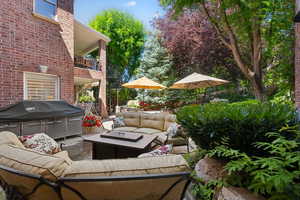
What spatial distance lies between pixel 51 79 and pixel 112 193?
6725 mm

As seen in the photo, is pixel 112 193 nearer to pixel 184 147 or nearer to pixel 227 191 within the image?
pixel 227 191

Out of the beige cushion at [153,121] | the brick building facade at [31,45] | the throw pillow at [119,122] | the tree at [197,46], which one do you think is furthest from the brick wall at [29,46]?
the tree at [197,46]

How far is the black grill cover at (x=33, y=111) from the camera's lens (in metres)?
4.40

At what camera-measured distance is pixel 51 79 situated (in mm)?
6789

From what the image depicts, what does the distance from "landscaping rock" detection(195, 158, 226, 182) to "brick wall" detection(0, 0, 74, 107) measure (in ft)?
19.4

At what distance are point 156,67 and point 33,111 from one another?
379 inches

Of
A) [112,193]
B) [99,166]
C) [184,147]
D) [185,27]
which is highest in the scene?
[185,27]

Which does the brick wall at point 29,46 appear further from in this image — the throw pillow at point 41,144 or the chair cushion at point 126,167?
the chair cushion at point 126,167

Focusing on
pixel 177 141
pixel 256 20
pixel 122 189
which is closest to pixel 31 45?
pixel 177 141

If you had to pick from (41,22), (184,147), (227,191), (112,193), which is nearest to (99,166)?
(112,193)

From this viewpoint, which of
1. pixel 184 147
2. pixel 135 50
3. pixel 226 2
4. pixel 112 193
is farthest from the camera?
pixel 135 50

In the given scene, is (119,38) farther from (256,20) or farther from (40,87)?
(256,20)

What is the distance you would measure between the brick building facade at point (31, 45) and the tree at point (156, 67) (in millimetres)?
6586

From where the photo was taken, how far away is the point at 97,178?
1.26 metres
